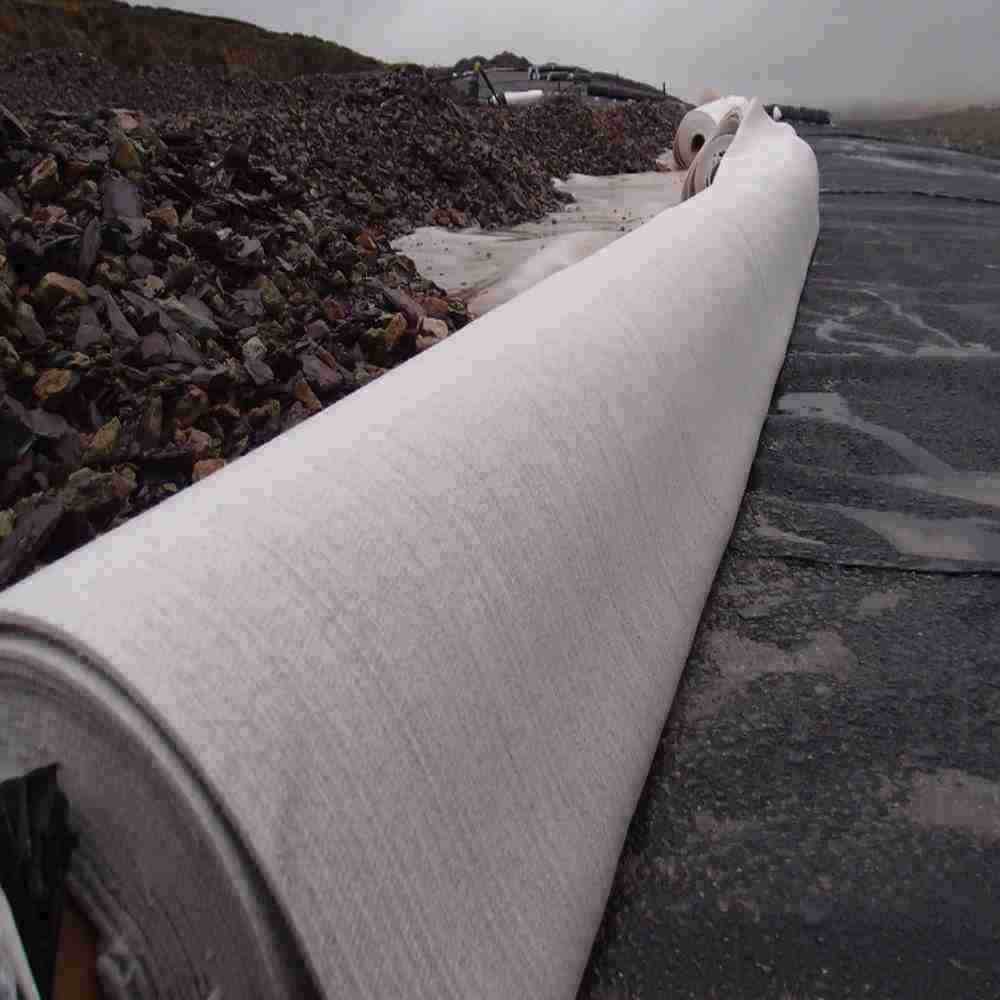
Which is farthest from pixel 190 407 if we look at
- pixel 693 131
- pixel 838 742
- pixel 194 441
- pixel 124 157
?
pixel 693 131

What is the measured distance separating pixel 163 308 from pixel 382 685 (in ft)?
10.5

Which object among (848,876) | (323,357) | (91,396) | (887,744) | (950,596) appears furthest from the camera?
(323,357)

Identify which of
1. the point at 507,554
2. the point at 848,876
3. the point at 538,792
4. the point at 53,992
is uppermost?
the point at 507,554

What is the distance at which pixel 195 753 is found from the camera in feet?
2.66

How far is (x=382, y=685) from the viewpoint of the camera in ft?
3.27

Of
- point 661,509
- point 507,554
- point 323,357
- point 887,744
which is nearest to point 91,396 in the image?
point 323,357

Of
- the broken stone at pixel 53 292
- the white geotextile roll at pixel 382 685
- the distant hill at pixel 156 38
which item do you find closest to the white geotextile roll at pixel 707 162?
the broken stone at pixel 53 292

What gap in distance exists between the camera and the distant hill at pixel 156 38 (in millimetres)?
26734

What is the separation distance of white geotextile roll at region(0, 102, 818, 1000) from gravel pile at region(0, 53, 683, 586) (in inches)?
59.7

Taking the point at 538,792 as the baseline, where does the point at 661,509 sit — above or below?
above

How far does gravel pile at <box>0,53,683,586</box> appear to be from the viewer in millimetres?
2957

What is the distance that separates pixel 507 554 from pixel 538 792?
0.33 meters

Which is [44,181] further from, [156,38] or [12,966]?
[156,38]

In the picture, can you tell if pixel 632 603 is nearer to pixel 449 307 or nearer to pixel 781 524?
pixel 781 524
